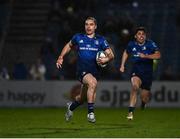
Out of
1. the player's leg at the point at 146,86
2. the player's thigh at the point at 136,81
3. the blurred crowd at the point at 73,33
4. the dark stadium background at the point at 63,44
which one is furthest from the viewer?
the blurred crowd at the point at 73,33

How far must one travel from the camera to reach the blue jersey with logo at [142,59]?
15.8m

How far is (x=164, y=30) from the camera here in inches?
1217

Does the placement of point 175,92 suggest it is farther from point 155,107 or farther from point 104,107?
point 104,107

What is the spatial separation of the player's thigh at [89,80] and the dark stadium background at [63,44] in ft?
26.6

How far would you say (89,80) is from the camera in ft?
43.2

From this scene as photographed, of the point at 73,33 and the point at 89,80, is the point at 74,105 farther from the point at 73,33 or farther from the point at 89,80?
the point at 73,33

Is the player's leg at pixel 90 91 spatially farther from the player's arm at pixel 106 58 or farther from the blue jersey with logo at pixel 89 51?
the player's arm at pixel 106 58

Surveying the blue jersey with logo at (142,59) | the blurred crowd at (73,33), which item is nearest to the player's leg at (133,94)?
the blue jersey with logo at (142,59)

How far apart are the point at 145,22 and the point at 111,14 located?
1.90 meters

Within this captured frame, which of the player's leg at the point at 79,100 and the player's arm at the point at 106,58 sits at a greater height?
the player's arm at the point at 106,58

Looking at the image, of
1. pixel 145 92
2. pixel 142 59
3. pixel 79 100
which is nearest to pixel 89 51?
pixel 79 100

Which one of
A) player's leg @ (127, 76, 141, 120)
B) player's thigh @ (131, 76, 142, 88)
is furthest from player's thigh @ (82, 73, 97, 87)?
player's thigh @ (131, 76, 142, 88)

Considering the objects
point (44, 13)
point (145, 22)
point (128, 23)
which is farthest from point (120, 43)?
point (44, 13)

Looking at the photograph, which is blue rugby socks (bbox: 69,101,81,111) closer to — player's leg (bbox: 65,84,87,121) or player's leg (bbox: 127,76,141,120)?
player's leg (bbox: 65,84,87,121)
